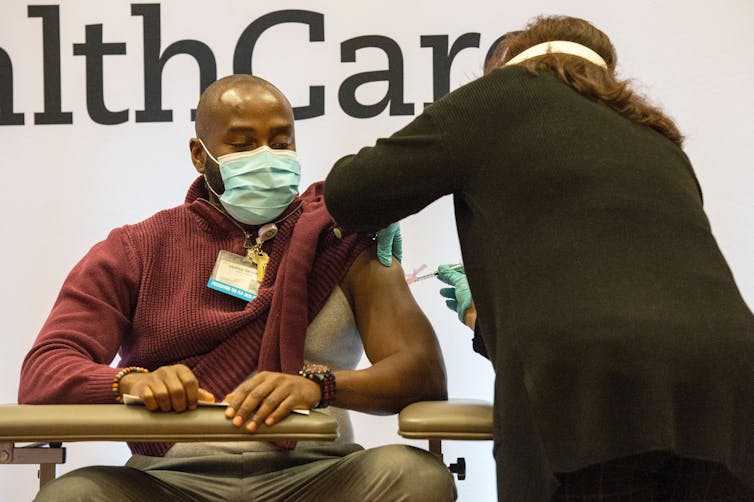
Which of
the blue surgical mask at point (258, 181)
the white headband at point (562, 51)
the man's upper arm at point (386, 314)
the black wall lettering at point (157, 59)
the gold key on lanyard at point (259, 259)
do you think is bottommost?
the man's upper arm at point (386, 314)

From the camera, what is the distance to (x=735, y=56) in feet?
10.5

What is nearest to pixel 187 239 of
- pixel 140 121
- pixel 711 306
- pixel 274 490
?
pixel 274 490

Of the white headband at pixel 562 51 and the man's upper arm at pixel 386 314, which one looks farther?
the man's upper arm at pixel 386 314

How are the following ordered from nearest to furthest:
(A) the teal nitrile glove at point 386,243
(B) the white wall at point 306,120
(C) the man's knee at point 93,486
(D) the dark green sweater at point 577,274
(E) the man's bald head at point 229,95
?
(D) the dark green sweater at point 577,274, (C) the man's knee at point 93,486, (A) the teal nitrile glove at point 386,243, (E) the man's bald head at point 229,95, (B) the white wall at point 306,120

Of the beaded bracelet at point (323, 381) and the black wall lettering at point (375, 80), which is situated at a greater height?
the black wall lettering at point (375, 80)

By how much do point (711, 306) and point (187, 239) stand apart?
3.98 feet

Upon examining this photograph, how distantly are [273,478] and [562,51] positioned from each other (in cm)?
99

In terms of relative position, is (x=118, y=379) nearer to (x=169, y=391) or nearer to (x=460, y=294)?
(x=169, y=391)

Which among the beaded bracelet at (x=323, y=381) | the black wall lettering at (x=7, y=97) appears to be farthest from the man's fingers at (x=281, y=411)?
the black wall lettering at (x=7, y=97)

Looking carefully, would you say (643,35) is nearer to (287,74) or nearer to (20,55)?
(287,74)

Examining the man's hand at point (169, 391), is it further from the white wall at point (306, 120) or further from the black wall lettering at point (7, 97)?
the black wall lettering at point (7, 97)

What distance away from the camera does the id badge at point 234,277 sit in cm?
230

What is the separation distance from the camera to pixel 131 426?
1757 millimetres

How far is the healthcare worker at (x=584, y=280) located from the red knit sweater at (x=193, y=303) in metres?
0.44
